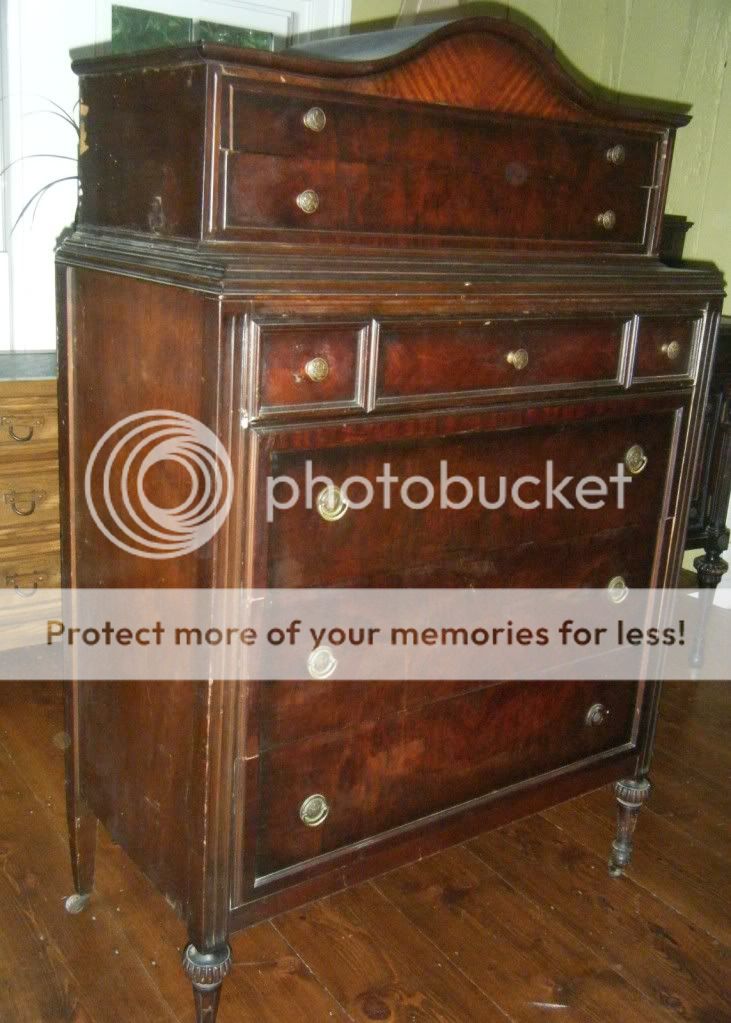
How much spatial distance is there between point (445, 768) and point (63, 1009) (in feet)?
2.51

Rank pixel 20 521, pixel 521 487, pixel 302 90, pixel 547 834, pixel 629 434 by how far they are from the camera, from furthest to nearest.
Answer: pixel 20 521, pixel 547 834, pixel 629 434, pixel 521 487, pixel 302 90

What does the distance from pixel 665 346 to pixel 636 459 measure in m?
0.21

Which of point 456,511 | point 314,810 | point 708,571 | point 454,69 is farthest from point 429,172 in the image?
point 708,571

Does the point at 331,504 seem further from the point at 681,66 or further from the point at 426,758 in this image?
the point at 681,66

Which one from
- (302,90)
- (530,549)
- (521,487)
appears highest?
(302,90)

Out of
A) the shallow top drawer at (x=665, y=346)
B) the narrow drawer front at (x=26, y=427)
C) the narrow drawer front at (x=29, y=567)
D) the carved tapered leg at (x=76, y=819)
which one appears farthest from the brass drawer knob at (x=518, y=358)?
the narrow drawer front at (x=29, y=567)

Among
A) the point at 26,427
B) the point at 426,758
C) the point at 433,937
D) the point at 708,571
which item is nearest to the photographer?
the point at 426,758

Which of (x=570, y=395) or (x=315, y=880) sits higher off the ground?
(x=570, y=395)

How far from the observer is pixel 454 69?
4.69ft

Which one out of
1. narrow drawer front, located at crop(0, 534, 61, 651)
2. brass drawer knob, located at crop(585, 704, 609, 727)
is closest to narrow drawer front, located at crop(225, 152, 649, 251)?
brass drawer knob, located at crop(585, 704, 609, 727)

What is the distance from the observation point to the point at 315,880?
1.52 m

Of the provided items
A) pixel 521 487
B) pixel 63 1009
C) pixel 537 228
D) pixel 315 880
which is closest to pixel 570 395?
pixel 521 487

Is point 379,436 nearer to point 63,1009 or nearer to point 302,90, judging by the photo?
point 302,90

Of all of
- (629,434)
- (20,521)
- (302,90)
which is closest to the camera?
(302,90)
